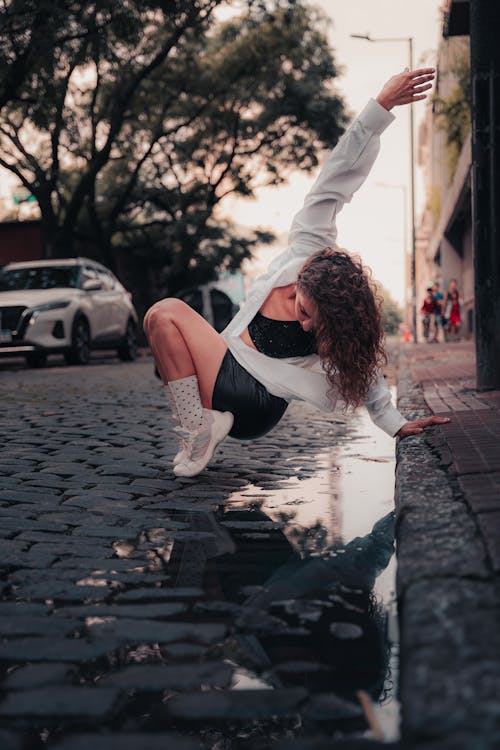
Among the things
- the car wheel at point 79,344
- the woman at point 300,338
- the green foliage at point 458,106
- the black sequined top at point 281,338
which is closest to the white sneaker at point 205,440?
the woman at point 300,338

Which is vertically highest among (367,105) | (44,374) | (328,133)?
(328,133)

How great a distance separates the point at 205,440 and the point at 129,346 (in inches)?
563

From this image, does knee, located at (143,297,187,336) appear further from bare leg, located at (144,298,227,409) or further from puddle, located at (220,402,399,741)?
puddle, located at (220,402,399,741)

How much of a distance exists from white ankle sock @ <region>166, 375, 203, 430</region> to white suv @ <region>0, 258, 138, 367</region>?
34.2ft

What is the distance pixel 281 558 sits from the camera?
3.30 meters

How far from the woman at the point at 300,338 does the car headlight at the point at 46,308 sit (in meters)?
10.4

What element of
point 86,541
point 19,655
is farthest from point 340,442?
point 19,655

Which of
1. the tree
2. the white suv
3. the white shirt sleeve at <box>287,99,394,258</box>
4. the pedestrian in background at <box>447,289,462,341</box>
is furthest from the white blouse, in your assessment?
the pedestrian in background at <box>447,289,462,341</box>

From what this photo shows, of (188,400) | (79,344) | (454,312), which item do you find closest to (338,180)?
(188,400)

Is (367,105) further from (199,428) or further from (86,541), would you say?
(86,541)

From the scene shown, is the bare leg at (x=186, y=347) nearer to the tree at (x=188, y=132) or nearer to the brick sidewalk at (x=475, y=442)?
the brick sidewalk at (x=475, y=442)

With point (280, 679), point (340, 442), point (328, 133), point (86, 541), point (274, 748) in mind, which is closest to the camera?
point (274, 748)

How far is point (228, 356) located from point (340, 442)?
6.74 feet

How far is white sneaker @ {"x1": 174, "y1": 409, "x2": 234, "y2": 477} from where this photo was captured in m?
4.69
